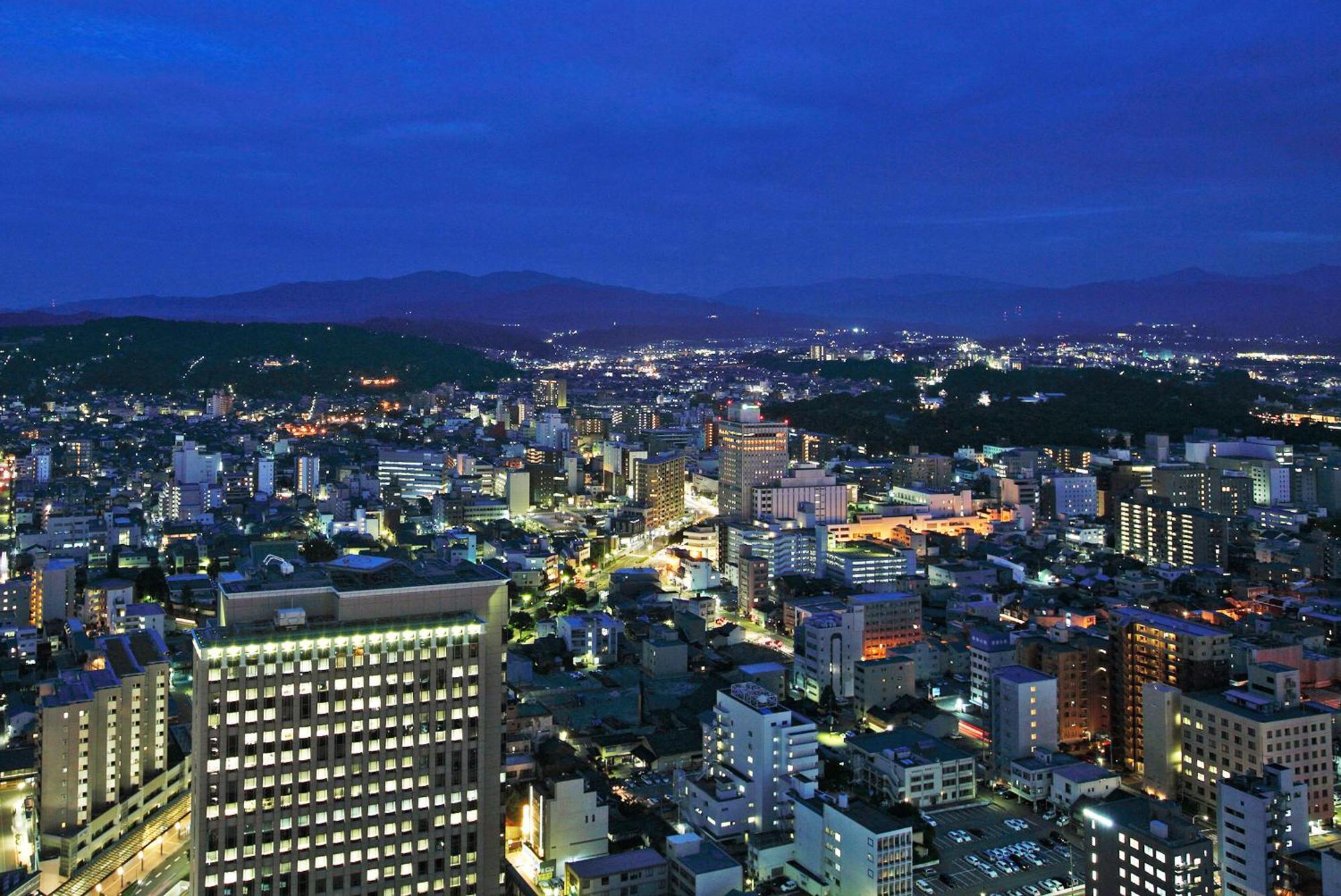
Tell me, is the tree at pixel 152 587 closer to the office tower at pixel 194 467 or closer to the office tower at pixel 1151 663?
the office tower at pixel 194 467

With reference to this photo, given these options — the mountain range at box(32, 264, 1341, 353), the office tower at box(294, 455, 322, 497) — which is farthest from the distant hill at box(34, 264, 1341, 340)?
the office tower at box(294, 455, 322, 497)

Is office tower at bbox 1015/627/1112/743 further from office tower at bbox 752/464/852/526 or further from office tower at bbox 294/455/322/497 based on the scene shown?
office tower at bbox 294/455/322/497

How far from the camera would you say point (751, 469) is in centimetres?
2216

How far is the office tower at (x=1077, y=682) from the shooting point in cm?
1091

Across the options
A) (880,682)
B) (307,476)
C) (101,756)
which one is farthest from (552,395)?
(101,756)

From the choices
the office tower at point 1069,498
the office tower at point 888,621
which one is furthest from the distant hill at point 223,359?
the office tower at point 888,621

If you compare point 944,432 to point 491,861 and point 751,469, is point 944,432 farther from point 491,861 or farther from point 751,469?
point 491,861

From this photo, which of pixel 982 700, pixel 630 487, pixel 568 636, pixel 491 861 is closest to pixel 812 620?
pixel 982 700

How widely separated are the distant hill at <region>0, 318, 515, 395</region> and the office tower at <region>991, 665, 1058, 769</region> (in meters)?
34.8

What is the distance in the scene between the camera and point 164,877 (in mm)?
8594

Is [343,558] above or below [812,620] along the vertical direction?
above

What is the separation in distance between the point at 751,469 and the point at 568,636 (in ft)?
29.1

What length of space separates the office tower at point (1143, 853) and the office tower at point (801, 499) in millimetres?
13284

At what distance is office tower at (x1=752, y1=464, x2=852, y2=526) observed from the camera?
Answer: 21.0 meters
